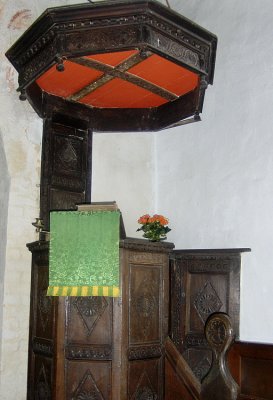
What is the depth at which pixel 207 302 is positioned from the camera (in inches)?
229

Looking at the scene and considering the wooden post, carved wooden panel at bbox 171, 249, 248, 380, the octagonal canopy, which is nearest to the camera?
the wooden post

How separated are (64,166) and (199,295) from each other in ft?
7.56

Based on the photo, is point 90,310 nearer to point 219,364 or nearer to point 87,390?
point 87,390

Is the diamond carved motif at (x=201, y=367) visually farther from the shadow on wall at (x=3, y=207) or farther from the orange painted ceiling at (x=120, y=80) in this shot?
the orange painted ceiling at (x=120, y=80)

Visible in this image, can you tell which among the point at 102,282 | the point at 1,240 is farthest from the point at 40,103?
the point at 102,282

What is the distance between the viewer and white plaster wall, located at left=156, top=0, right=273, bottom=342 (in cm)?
551

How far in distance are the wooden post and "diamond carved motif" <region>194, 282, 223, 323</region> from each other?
5.11 feet

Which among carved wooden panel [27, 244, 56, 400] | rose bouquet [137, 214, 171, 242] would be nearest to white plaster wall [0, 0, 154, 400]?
carved wooden panel [27, 244, 56, 400]

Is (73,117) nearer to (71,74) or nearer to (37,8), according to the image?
(71,74)

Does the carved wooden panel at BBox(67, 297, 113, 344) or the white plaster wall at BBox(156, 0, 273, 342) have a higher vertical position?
the white plaster wall at BBox(156, 0, 273, 342)

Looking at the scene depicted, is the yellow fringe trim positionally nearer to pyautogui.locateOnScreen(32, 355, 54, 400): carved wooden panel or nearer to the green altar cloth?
the green altar cloth

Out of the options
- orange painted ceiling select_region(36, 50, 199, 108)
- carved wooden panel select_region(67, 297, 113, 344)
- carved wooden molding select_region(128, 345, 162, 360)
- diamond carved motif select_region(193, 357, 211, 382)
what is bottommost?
diamond carved motif select_region(193, 357, 211, 382)

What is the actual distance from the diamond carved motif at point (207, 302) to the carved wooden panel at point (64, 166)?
190 cm

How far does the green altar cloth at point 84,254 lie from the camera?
4723 millimetres
